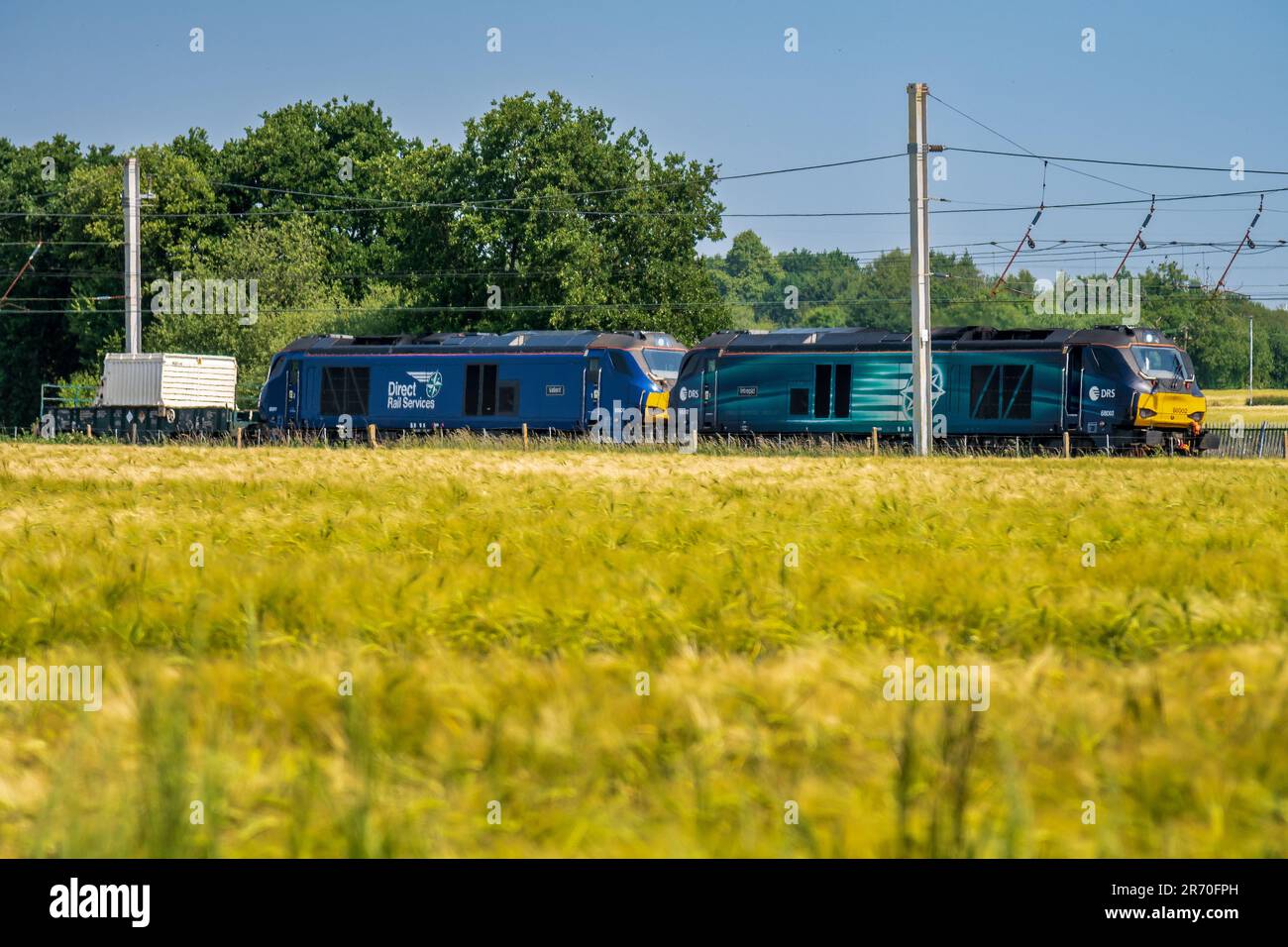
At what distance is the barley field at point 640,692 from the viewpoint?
2699mm

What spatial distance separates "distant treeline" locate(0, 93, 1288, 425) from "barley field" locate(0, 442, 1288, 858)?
49213 millimetres

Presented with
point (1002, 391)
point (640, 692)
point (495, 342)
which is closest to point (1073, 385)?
point (1002, 391)

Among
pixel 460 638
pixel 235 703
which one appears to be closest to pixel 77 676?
pixel 235 703

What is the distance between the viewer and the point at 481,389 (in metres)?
39.4

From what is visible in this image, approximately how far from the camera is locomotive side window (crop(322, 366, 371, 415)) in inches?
1603

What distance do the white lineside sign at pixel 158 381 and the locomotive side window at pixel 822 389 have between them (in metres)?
21.7

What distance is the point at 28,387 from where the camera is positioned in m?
81.2

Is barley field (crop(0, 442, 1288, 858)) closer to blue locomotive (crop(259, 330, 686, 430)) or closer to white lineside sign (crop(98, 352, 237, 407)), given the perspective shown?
blue locomotive (crop(259, 330, 686, 430))

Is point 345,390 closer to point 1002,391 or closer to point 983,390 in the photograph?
point 983,390

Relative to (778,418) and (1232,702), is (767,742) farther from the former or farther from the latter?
(778,418)

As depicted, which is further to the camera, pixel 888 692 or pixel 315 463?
pixel 315 463

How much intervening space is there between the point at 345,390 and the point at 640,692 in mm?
38204

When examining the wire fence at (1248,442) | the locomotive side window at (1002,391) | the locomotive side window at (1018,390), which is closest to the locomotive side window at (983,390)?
the locomotive side window at (1002,391)
